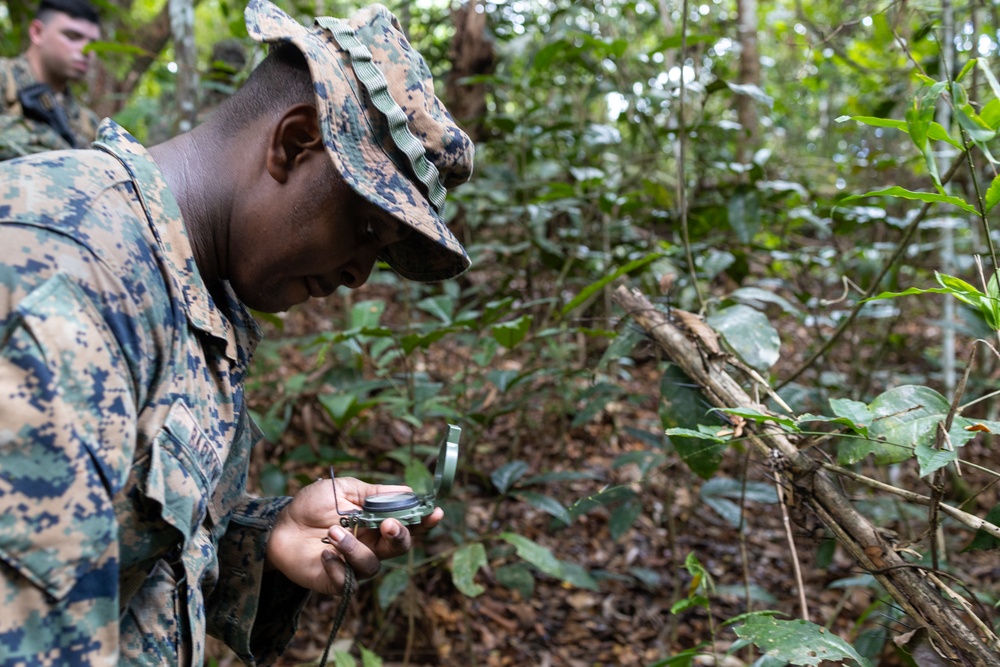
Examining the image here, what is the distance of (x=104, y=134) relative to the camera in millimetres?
1166

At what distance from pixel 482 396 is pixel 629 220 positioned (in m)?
1.47

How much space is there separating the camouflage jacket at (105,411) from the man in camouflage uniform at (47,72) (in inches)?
153

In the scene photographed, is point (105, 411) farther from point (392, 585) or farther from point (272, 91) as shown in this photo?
point (392, 585)

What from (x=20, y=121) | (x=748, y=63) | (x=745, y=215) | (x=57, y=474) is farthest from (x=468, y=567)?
(x=748, y=63)

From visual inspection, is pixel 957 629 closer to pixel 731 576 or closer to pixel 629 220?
pixel 731 576

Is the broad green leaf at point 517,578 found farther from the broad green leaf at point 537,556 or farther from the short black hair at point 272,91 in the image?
the short black hair at point 272,91

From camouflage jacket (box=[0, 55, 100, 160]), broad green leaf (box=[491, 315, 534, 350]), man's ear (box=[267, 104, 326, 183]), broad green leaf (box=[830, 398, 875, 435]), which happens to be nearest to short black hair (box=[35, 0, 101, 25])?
camouflage jacket (box=[0, 55, 100, 160])

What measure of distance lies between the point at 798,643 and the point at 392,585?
159 cm

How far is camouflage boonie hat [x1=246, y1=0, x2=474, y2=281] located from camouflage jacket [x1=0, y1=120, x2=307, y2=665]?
0.28m

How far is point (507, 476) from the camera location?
278cm

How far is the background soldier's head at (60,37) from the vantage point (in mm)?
4324

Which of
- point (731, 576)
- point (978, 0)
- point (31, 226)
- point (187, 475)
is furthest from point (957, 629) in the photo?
point (978, 0)

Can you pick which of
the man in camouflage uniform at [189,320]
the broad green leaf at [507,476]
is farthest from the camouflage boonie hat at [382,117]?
the broad green leaf at [507,476]

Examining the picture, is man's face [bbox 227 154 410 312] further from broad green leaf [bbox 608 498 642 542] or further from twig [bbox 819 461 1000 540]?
broad green leaf [bbox 608 498 642 542]
